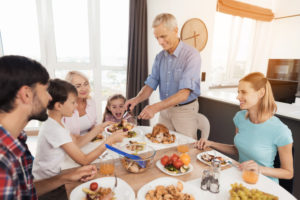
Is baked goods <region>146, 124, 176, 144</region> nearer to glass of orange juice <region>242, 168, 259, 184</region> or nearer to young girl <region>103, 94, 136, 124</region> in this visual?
glass of orange juice <region>242, 168, 259, 184</region>

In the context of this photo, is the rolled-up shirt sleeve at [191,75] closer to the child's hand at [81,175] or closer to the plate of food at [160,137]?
the plate of food at [160,137]

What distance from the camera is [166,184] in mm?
945

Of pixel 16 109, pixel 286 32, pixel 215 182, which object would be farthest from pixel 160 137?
pixel 286 32

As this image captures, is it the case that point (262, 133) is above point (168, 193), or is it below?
above

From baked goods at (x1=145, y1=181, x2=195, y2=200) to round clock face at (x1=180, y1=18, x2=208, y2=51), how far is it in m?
3.01

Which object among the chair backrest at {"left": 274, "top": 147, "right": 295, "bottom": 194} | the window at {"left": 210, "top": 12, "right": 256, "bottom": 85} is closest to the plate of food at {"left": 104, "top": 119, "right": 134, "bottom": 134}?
the chair backrest at {"left": 274, "top": 147, "right": 295, "bottom": 194}

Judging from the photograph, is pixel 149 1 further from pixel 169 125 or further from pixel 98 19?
pixel 169 125

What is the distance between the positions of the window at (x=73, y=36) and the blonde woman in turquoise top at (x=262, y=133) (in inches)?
109

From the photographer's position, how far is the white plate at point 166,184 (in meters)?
0.85

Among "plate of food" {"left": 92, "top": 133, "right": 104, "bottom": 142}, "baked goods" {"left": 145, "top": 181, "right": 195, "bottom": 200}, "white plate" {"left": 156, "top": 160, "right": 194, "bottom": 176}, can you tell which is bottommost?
"plate of food" {"left": 92, "top": 133, "right": 104, "bottom": 142}

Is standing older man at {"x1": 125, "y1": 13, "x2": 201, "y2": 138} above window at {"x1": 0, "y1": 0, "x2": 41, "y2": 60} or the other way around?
the other way around

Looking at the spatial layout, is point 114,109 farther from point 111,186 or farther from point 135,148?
point 111,186

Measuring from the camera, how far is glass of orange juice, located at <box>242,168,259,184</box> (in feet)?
3.22

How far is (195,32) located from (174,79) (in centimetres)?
179
